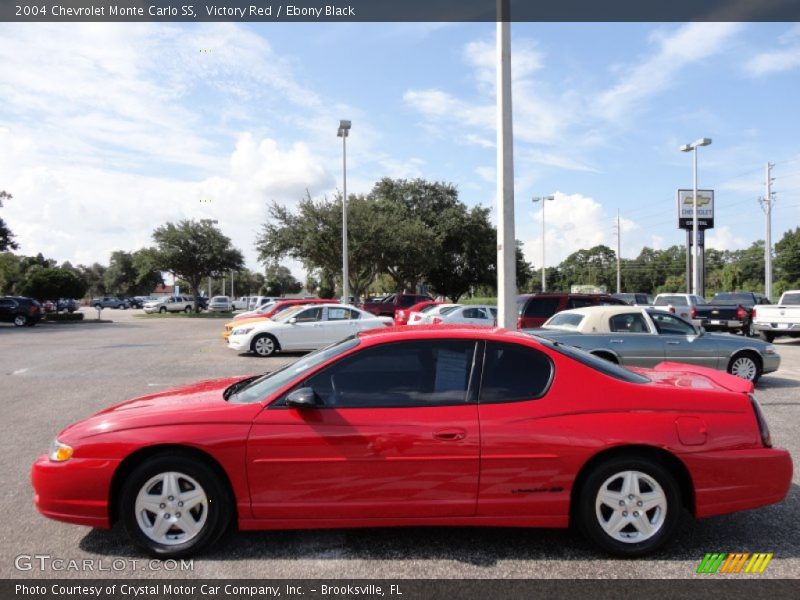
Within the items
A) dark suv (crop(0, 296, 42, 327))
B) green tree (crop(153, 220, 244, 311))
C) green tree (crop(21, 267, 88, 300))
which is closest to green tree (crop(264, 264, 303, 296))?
green tree (crop(153, 220, 244, 311))

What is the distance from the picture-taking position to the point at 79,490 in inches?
151

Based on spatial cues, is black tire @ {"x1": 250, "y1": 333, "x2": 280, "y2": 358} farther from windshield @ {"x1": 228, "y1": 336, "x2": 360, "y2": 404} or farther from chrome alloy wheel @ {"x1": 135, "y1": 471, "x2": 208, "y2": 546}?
chrome alloy wheel @ {"x1": 135, "y1": 471, "x2": 208, "y2": 546}

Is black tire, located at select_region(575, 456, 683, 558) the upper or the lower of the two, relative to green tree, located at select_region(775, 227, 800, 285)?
lower

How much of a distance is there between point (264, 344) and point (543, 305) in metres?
7.17

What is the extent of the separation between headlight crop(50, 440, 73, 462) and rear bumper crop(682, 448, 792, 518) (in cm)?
388

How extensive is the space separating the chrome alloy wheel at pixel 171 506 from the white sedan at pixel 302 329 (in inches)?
484

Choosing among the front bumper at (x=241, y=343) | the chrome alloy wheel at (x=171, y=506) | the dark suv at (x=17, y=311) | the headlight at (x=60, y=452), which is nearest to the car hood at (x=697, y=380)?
the chrome alloy wheel at (x=171, y=506)

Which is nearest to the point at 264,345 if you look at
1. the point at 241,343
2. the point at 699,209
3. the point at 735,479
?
the point at 241,343

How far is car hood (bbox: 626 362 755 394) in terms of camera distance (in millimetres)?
4289

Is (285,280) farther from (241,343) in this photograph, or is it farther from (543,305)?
(543,305)

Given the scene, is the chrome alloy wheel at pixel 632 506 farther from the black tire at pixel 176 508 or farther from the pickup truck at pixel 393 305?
the pickup truck at pixel 393 305

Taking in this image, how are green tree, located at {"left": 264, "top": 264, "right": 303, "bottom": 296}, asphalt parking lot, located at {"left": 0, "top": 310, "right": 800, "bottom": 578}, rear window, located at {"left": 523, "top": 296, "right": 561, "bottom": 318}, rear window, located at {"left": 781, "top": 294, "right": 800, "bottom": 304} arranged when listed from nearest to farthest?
asphalt parking lot, located at {"left": 0, "top": 310, "right": 800, "bottom": 578} → rear window, located at {"left": 523, "top": 296, "right": 561, "bottom": 318} → rear window, located at {"left": 781, "top": 294, "right": 800, "bottom": 304} → green tree, located at {"left": 264, "top": 264, "right": 303, "bottom": 296}

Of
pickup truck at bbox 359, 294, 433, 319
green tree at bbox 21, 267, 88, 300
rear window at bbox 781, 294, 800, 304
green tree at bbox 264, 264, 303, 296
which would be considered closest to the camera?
rear window at bbox 781, 294, 800, 304

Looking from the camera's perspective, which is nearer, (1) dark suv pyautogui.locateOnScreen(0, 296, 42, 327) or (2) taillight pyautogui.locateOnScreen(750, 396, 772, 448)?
(2) taillight pyautogui.locateOnScreen(750, 396, 772, 448)
